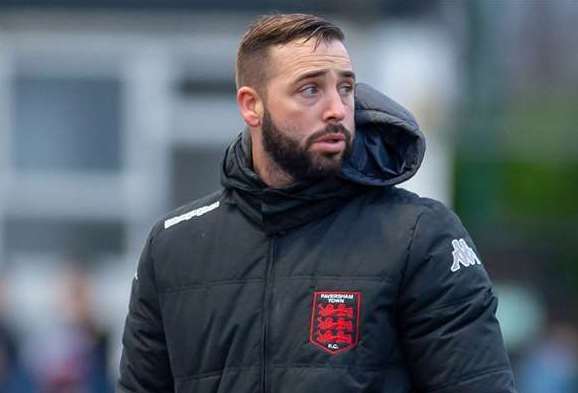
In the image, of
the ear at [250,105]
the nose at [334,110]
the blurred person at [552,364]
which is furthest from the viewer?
the blurred person at [552,364]

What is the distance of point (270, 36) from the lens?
482cm

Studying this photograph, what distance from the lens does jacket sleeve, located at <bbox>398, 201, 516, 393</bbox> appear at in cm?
462

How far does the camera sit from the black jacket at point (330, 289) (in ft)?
15.2

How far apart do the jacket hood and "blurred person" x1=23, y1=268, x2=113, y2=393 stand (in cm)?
633

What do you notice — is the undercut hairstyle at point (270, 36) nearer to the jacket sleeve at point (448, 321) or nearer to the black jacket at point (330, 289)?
the black jacket at point (330, 289)

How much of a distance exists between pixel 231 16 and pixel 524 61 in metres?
20.3

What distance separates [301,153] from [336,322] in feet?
1.42

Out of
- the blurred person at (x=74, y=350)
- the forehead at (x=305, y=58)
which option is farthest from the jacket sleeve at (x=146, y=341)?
the blurred person at (x=74, y=350)

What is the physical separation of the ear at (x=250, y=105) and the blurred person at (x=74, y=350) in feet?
20.5

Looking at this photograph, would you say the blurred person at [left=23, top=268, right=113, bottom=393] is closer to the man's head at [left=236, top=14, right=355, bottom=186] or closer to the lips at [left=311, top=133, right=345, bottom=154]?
the man's head at [left=236, top=14, right=355, bottom=186]

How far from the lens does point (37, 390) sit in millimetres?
11172

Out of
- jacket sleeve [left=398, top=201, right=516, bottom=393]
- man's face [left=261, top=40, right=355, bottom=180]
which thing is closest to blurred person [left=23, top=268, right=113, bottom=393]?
man's face [left=261, top=40, right=355, bottom=180]

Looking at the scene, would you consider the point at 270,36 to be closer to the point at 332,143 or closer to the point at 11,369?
the point at 332,143

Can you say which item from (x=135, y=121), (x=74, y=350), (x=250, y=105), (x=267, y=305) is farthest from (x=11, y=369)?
(x=267, y=305)
